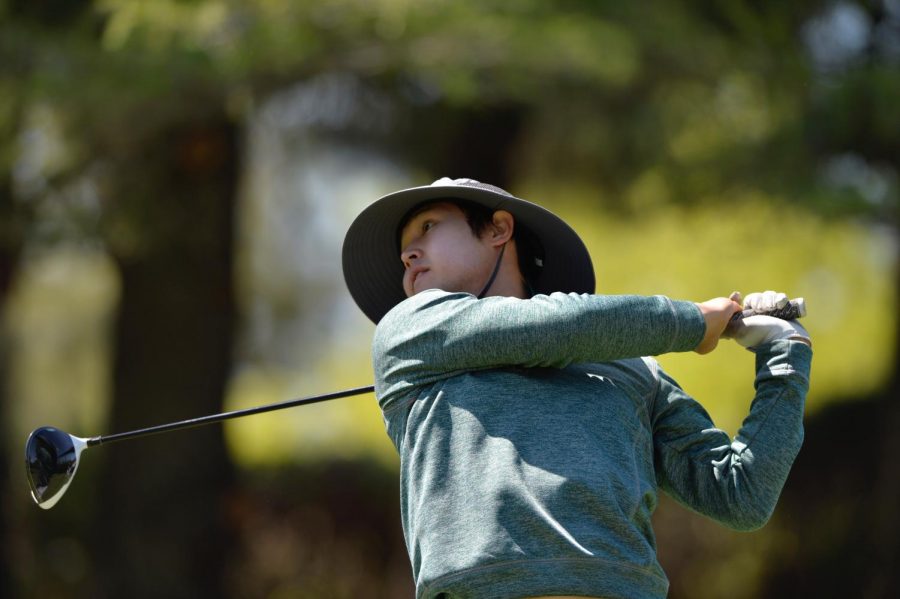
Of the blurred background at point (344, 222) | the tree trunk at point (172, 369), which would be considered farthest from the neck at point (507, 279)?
the tree trunk at point (172, 369)

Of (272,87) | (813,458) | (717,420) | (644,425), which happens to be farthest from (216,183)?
(644,425)

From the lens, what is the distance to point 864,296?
947cm

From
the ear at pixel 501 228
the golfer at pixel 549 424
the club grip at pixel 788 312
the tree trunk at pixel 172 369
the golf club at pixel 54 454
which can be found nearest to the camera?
the golfer at pixel 549 424

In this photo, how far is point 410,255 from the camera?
2.47 meters

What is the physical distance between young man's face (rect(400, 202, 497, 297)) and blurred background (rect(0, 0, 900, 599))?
4.07 meters

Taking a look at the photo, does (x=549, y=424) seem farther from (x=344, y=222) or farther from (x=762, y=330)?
(x=344, y=222)

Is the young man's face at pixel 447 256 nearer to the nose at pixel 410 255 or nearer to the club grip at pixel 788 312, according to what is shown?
the nose at pixel 410 255

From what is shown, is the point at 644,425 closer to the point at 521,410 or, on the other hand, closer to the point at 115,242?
the point at 521,410

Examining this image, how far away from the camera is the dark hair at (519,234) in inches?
98.5

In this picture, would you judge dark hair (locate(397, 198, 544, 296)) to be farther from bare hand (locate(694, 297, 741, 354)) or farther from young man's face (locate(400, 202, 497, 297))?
bare hand (locate(694, 297, 741, 354))

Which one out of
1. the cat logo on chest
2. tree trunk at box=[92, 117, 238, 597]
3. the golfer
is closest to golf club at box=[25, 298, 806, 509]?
the golfer

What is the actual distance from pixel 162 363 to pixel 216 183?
1.18 m

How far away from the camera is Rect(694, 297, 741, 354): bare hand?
2.25 metres

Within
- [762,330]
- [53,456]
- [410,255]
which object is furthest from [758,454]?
[53,456]
